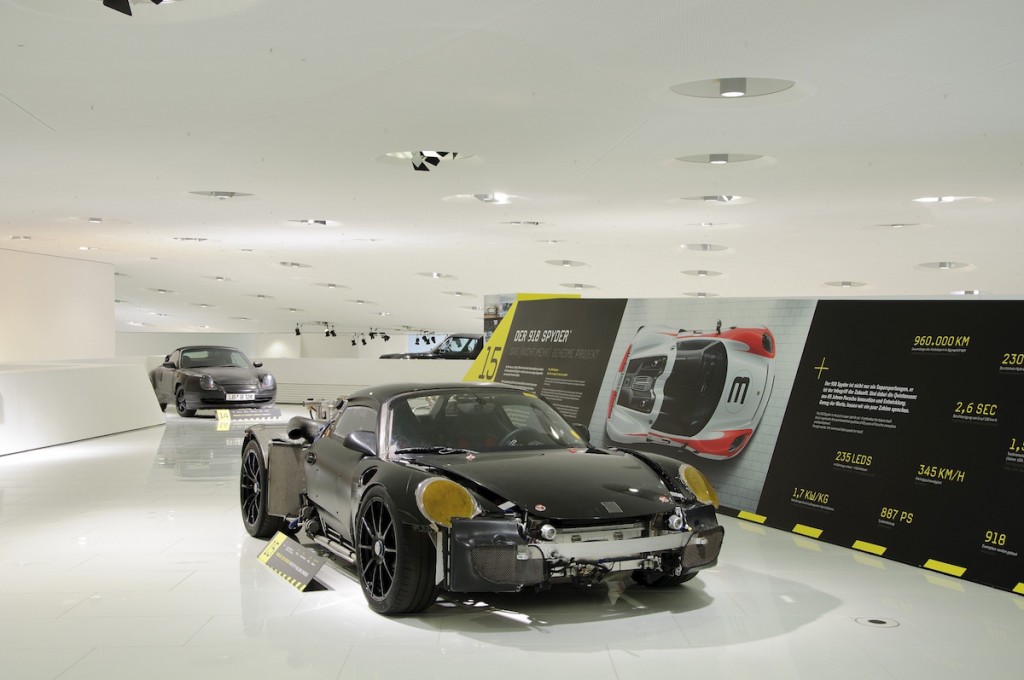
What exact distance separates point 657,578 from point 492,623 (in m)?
1.03

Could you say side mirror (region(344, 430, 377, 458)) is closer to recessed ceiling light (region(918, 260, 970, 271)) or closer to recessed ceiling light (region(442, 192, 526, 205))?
recessed ceiling light (region(442, 192, 526, 205))

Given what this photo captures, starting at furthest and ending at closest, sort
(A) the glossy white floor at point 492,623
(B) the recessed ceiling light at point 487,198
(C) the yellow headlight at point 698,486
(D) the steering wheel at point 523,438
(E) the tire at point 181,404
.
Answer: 1. (E) the tire at point 181,404
2. (B) the recessed ceiling light at point 487,198
3. (D) the steering wheel at point 523,438
4. (C) the yellow headlight at point 698,486
5. (A) the glossy white floor at point 492,623

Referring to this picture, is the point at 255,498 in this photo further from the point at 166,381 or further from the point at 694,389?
the point at 166,381

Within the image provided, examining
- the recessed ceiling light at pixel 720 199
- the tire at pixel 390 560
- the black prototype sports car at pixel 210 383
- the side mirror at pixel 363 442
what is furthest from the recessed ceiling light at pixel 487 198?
the tire at pixel 390 560

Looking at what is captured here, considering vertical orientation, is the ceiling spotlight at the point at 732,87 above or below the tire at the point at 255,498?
above

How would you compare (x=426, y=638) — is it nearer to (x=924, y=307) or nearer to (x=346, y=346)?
(x=924, y=307)

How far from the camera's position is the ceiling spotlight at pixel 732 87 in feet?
23.4

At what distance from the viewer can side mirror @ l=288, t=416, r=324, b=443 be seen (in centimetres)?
584

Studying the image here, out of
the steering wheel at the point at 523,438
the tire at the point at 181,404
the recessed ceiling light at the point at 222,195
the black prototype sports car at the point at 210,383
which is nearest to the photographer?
the steering wheel at the point at 523,438

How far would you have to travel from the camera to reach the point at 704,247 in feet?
57.3

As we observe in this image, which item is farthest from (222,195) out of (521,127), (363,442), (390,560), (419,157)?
(390,560)

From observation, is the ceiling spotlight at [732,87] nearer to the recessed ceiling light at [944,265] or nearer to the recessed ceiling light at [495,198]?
the recessed ceiling light at [495,198]

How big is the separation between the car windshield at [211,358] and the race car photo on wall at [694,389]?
973cm

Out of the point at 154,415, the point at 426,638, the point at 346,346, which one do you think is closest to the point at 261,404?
the point at 154,415
